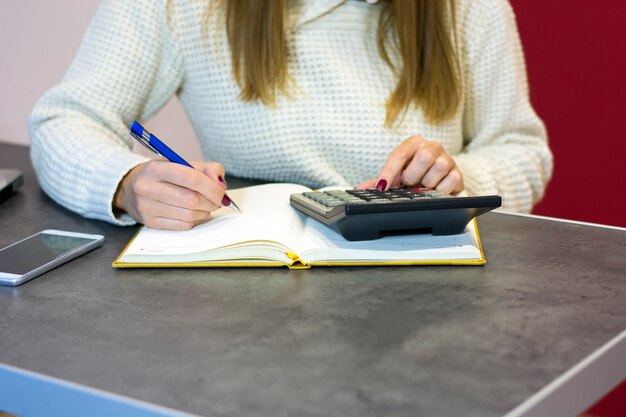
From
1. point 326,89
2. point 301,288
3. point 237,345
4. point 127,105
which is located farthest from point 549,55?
point 237,345

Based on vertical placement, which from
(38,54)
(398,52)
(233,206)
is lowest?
(38,54)

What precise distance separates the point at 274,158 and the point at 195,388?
28.0 inches

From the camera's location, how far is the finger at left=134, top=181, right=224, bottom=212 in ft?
2.96

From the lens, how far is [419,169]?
0.98 meters

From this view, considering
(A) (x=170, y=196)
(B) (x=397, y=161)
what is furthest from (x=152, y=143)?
(B) (x=397, y=161)

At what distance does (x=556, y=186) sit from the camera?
189 centimetres

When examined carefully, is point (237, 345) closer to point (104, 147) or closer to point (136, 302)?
point (136, 302)

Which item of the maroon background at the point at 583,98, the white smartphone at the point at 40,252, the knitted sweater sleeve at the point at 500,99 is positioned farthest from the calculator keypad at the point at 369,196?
the maroon background at the point at 583,98

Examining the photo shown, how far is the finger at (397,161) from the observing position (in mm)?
971

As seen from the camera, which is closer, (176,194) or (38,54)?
(176,194)

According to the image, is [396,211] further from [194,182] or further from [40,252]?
[40,252]

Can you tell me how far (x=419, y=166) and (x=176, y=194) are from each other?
0.97ft

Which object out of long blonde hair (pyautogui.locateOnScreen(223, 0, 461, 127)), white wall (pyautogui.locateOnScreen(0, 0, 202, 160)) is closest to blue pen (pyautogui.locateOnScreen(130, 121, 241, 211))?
long blonde hair (pyautogui.locateOnScreen(223, 0, 461, 127))

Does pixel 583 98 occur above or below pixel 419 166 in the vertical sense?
below
